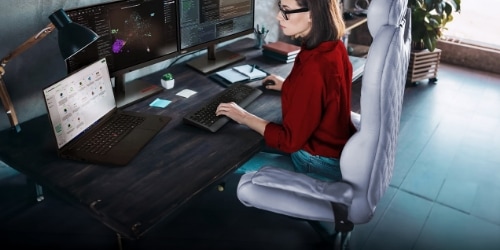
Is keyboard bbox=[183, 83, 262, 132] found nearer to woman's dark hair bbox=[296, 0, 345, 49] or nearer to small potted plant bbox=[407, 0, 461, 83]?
woman's dark hair bbox=[296, 0, 345, 49]

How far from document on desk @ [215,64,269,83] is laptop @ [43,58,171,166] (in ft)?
1.86

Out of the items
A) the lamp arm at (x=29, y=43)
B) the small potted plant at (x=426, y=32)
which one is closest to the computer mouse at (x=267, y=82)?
the lamp arm at (x=29, y=43)

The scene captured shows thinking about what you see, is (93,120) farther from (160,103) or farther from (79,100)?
(160,103)

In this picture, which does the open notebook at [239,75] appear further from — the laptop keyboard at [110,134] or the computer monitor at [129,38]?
the laptop keyboard at [110,134]

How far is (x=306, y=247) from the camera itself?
2363mm

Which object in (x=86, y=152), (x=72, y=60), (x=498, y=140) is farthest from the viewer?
(x=498, y=140)

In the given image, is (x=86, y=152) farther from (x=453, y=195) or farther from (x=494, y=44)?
(x=494, y=44)

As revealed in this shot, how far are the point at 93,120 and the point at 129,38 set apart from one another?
0.46m

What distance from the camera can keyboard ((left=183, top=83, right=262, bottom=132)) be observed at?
78.9 inches

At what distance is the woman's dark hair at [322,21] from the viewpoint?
187 cm

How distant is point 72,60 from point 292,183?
1.07 metres

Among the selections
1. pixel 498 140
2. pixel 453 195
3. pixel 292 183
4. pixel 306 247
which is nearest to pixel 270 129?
pixel 292 183

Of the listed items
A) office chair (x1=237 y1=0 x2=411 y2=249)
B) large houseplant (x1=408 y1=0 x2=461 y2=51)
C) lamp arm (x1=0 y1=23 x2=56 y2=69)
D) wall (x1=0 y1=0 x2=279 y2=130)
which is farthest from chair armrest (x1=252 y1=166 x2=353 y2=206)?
large houseplant (x1=408 y1=0 x2=461 y2=51)

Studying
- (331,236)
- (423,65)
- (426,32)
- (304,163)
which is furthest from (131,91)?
(423,65)
